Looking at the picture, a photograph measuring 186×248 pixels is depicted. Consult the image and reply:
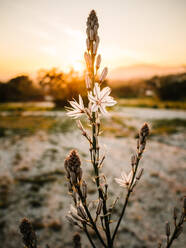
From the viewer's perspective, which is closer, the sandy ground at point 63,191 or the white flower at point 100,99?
the white flower at point 100,99

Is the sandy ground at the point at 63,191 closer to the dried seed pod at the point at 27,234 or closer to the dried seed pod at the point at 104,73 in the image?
the dried seed pod at the point at 104,73

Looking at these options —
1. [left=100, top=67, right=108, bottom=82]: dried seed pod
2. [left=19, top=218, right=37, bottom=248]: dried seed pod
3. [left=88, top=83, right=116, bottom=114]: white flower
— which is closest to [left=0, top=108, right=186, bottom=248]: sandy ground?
[left=88, top=83, right=116, bottom=114]: white flower

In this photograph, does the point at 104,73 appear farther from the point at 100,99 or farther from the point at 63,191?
the point at 63,191

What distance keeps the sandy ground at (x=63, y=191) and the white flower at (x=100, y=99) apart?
0.28 m

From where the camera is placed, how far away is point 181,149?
27.4 feet

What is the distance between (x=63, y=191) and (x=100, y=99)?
4554 mm

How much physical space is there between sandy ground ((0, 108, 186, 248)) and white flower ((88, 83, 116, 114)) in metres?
0.28

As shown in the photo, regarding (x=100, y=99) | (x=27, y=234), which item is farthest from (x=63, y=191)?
(x=100, y=99)

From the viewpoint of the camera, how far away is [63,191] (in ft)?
16.8

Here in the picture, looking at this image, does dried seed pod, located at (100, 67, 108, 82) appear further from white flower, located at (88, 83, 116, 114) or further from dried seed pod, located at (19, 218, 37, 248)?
dried seed pod, located at (19, 218, 37, 248)

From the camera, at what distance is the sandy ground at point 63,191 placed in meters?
3.74

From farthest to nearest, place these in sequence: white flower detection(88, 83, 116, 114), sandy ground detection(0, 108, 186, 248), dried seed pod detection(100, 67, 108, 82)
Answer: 1. sandy ground detection(0, 108, 186, 248)
2. dried seed pod detection(100, 67, 108, 82)
3. white flower detection(88, 83, 116, 114)

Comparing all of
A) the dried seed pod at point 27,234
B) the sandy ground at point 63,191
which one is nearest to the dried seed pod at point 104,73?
the sandy ground at point 63,191

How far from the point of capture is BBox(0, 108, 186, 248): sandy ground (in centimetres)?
374
